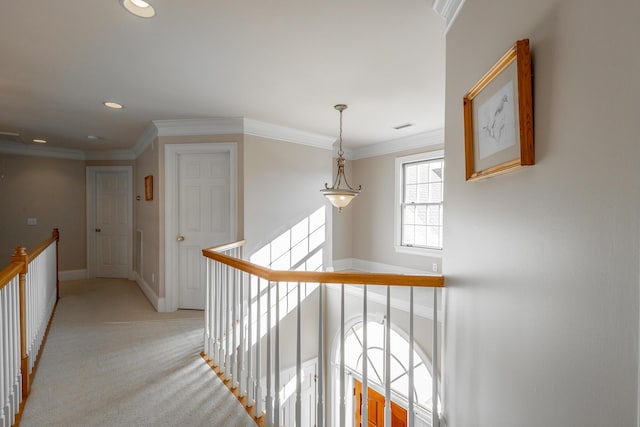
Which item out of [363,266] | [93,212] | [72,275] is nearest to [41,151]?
[93,212]

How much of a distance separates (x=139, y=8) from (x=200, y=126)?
2283mm

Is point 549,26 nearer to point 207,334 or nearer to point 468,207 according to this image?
point 468,207

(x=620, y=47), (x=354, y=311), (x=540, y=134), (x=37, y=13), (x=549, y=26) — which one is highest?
(x=37, y=13)

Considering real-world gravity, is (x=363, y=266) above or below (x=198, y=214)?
below

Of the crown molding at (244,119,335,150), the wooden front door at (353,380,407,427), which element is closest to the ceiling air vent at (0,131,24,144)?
the crown molding at (244,119,335,150)

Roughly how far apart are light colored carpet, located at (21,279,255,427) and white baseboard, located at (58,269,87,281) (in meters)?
2.25

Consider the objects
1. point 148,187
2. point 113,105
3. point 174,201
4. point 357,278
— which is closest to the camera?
point 357,278

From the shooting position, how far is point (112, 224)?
6.11m

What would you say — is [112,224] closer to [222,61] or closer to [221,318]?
[221,318]

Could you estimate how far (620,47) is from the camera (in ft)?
2.48

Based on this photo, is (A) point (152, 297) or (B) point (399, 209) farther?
(B) point (399, 209)

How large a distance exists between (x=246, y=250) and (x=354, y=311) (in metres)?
1.64

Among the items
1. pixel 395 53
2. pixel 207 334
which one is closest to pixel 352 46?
pixel 395 53

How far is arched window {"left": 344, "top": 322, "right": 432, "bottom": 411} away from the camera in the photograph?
12.9 feet
